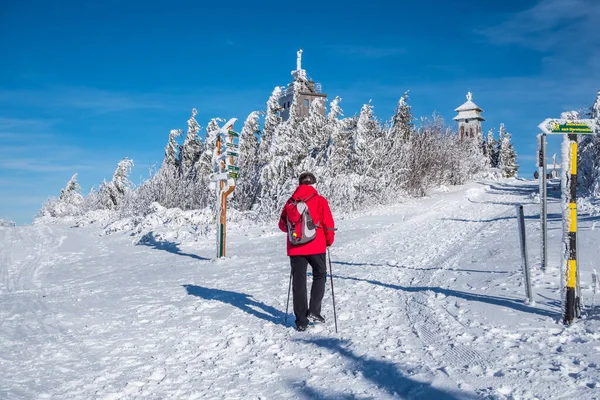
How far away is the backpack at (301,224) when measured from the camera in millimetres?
5883

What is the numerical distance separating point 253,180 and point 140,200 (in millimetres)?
8092

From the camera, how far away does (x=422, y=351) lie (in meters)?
4.70

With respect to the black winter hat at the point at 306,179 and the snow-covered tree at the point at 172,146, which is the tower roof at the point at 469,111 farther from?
the black winter hat at the point at 306,179

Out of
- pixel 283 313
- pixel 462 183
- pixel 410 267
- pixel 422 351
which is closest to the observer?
pixel 422 351

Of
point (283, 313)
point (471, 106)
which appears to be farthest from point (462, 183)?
point (471, 106)

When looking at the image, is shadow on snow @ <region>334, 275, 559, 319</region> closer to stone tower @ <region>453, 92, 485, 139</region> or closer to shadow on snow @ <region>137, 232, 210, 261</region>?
shadow on snow @ <region>137, 232, 210, 261</region>

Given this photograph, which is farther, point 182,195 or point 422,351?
point 182,195

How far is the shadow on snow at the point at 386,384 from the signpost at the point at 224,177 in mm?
8551

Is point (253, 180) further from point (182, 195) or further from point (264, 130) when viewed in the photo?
point (264, 130)

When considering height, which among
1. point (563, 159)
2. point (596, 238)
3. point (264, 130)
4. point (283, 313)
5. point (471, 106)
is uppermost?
point (471, 106)

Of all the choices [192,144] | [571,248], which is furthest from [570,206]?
[192,144]

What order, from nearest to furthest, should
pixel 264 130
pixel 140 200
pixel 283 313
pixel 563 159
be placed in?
pixel 563 159 → pixel 283 313 → pixel 140 200 → pixel 264 130

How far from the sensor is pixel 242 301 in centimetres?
792

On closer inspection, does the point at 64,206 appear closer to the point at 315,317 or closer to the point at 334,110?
the point at 334,110
